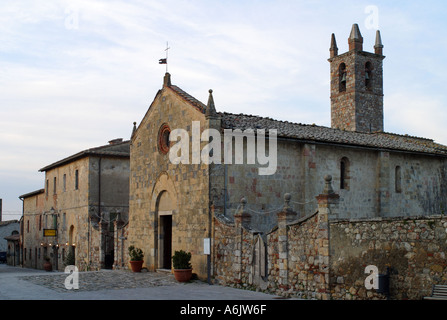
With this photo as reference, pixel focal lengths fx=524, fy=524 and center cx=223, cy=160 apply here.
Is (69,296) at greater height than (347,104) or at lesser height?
lesser

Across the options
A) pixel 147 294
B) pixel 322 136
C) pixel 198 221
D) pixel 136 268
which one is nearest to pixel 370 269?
pixel 147 294

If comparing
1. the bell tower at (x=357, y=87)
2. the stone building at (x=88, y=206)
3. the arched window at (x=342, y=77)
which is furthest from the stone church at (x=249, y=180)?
the arched window at (x=342, y=77)

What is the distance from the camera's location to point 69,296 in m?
15.0

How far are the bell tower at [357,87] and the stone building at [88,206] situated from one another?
596 inches

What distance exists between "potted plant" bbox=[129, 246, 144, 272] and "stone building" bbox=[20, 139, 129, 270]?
112 inches

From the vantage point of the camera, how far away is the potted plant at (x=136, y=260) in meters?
22.7

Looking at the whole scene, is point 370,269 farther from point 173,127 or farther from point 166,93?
point 166,93

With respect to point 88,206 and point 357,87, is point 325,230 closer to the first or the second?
point 88,206

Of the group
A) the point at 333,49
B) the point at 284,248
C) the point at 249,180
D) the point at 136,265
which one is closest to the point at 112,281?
the point at 136,265

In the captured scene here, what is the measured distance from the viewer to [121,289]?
1672 cm

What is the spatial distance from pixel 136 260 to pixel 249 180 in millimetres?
7086

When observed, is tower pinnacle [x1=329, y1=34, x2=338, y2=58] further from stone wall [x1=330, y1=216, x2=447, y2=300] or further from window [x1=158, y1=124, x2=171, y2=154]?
stone wall [x1=330, y1=216, x2=447, y2=300]

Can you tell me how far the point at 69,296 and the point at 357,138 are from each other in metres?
14.1

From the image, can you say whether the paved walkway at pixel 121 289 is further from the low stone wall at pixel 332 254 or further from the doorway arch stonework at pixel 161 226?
the doorway arch stonework at pixel 161 226
